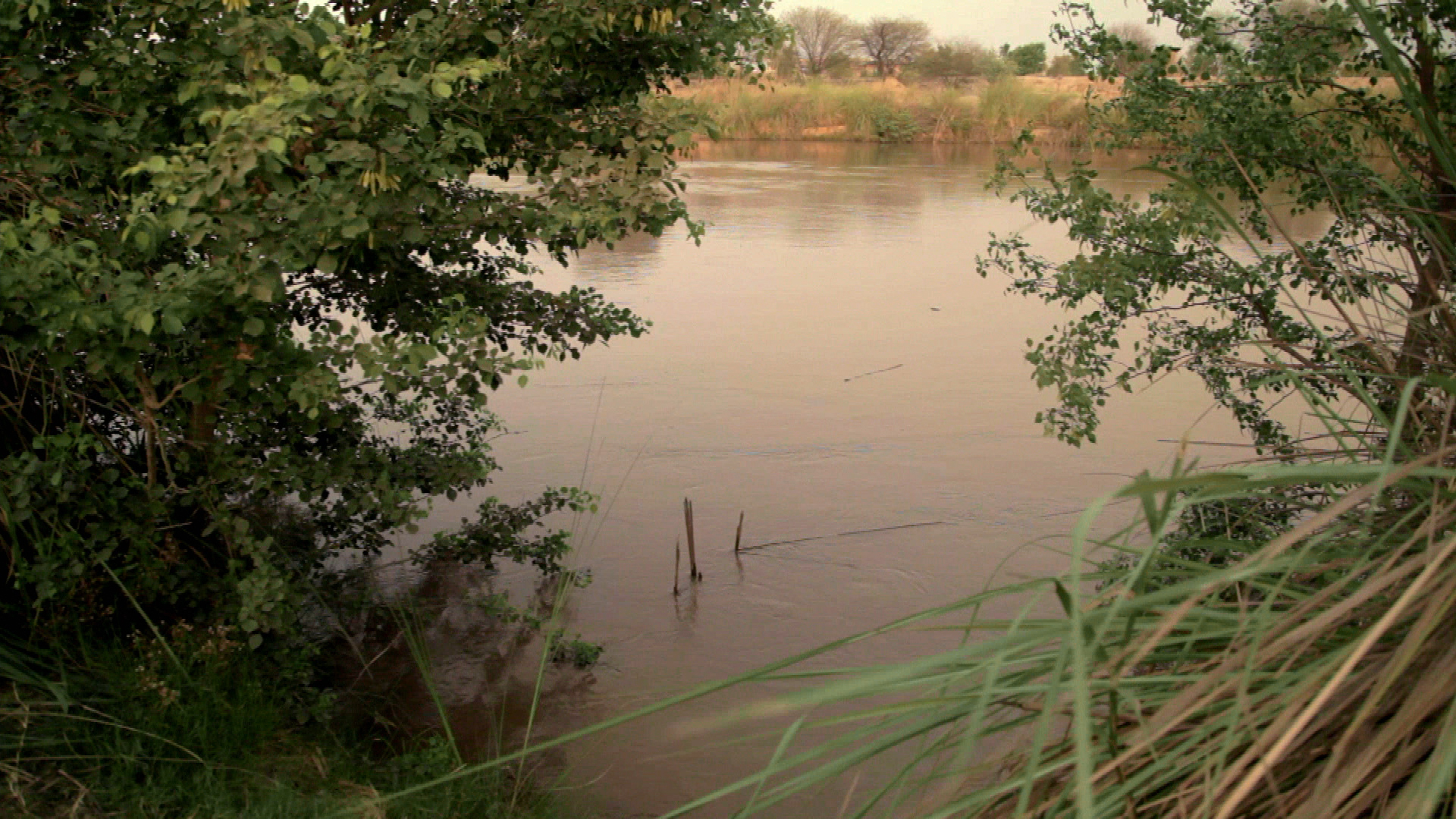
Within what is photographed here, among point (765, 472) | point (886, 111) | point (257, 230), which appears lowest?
point (765, 472)

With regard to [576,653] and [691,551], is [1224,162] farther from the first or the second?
[576,653]

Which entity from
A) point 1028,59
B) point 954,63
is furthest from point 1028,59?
point 954,63

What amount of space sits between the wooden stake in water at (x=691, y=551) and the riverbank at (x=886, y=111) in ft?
72.8

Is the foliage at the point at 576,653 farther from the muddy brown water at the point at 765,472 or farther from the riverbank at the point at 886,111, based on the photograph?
the riverbank at the point at 886,111

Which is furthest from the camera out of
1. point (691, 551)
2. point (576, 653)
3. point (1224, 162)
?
point (691, 551)

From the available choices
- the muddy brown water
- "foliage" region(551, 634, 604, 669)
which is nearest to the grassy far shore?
the muddy brown water

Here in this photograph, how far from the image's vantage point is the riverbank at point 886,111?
93.7 feet

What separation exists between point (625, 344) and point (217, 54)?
7.09 meters

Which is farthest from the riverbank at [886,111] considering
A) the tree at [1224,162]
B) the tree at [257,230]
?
the tree at [257,230]

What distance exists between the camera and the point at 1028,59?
108 ft

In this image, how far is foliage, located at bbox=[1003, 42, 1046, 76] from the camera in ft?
108

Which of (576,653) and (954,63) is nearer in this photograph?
(576,653)

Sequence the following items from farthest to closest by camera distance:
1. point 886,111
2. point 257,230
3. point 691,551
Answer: point 886,111
point 691,551
point 257,230

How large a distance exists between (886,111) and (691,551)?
2553 centimetres
